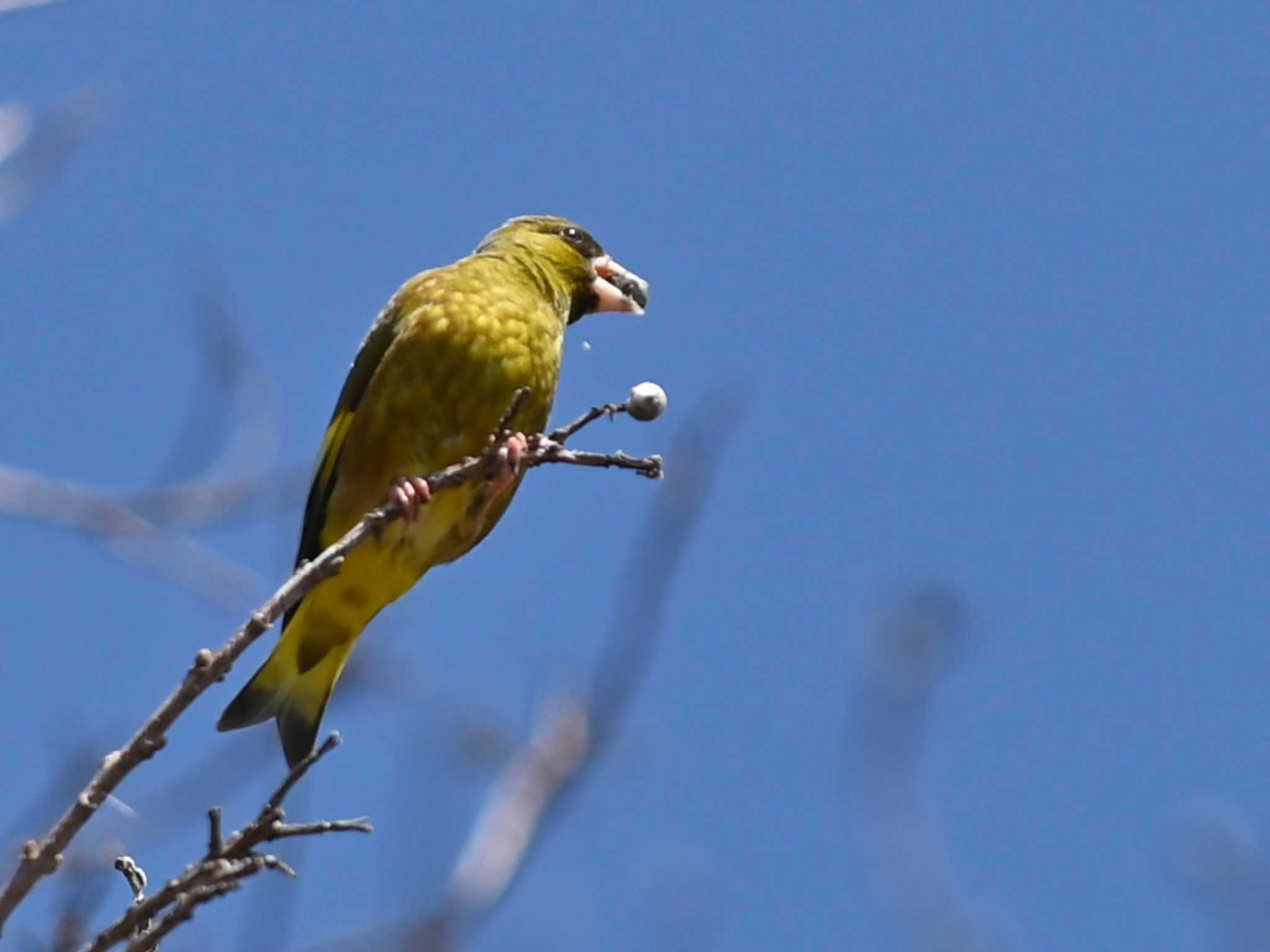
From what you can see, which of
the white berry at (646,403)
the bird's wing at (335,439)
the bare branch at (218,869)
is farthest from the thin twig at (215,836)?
the bird's wing at (335,439)

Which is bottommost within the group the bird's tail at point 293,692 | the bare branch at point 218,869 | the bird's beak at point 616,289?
the bare branch at point 218,869

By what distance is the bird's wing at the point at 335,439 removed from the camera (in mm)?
4828

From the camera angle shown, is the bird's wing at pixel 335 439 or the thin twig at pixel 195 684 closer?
the thin twig at pixel 195 684

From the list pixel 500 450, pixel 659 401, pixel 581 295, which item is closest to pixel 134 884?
pixel 500 450

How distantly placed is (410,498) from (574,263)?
A: 1.76 m

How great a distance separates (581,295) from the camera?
5.51 meters

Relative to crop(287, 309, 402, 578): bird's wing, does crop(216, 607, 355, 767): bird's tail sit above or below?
below

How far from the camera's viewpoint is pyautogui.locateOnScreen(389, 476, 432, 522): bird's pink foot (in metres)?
3.79

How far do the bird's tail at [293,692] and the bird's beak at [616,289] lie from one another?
141 centimetres

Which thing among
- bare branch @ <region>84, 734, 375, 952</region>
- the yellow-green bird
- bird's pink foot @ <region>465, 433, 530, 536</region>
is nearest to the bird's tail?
the yellow-green bird

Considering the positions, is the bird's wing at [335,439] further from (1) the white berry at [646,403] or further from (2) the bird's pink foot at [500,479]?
(1) the white berry at [646,403]

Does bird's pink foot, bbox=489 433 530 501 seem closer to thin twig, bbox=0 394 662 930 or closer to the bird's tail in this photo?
thin twig, bbox=0 394 662 930

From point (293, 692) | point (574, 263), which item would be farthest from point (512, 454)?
point (574, 263)

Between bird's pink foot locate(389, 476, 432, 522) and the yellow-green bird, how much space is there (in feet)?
0.83
